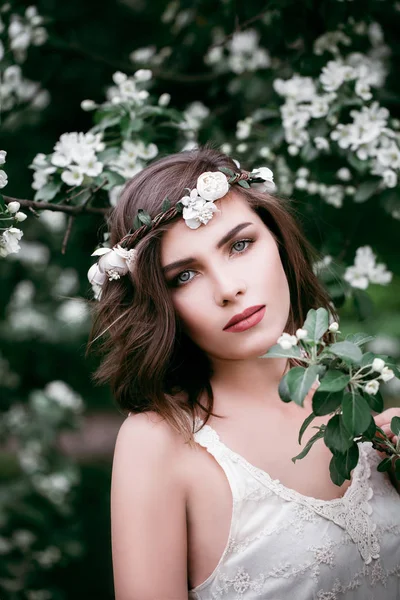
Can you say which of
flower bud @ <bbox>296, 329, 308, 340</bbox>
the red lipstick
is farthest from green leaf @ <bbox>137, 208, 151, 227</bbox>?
flower bud @ <bbox>296, 329, 308, 340</bbox>

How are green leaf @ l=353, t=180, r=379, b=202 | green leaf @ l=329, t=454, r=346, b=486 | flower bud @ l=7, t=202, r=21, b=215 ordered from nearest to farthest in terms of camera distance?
green leaf @ l=329, t=454, r=346, b=486 < flower bud @ l=7, t=202, r=21, b=215 < green leaf @ l=353, t=180, r=379, b=202

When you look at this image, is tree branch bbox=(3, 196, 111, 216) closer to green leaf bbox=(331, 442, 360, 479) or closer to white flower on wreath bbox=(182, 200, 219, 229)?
white flower on wreath bbox=(182, 200, 219, 229)

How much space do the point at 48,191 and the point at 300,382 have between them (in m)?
1.32

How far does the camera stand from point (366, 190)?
264 centimetres

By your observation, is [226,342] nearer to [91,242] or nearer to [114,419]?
[91,242]

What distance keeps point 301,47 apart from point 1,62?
128cm

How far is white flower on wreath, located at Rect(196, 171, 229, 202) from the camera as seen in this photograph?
6.18 ft

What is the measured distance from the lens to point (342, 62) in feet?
9.21

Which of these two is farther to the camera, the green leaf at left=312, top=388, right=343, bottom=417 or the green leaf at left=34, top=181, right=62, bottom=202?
the green leaf at left=34, top=181, right=62, bottom=202

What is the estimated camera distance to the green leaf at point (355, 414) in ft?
4.61

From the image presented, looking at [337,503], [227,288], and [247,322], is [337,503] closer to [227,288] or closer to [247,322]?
[247,322]

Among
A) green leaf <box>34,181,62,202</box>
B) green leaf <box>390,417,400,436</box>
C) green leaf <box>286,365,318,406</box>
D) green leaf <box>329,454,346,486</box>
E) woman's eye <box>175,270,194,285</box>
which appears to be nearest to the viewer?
green leaf <box>286,365,318,406</box>

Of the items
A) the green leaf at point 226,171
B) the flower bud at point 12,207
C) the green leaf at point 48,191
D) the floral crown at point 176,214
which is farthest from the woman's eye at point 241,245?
the green leaf at point 48,191

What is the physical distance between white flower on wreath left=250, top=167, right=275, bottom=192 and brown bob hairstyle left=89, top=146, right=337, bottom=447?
0.09ft
